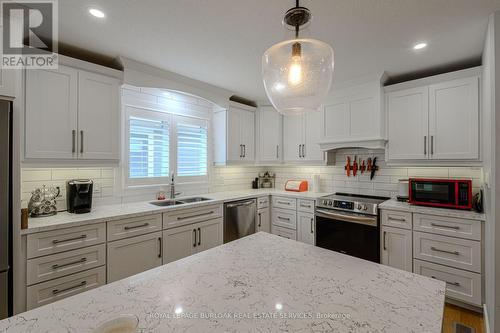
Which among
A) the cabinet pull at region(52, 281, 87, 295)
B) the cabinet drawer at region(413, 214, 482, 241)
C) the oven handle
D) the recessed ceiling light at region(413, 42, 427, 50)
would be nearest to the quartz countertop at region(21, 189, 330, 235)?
the cabinet pull at region(52, 281, 87, 295)

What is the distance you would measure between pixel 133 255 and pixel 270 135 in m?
2.61

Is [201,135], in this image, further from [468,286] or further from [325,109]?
[468,286]

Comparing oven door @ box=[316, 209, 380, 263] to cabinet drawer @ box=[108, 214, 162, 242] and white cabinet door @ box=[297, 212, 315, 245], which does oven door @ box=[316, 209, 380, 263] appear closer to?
white cabinet door @ box=[297, 212, 315, 245]

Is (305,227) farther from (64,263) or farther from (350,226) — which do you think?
(64,263)

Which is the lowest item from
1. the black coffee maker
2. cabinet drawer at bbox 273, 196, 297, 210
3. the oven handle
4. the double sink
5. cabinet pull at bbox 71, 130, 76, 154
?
the oven handle

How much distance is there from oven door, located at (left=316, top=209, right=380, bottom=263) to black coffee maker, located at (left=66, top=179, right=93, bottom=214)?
260cm

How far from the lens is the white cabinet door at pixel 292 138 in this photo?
366 centimetres

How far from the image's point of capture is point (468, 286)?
6.97 feet

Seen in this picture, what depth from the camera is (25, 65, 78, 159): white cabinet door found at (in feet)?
6.06

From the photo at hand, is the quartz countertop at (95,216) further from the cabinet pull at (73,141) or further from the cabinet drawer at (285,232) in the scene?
the cabinet drawer at (285,232)

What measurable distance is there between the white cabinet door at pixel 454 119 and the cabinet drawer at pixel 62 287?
3.47m

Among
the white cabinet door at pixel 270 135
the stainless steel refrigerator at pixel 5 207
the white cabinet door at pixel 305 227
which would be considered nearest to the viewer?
the stainless steel refrigerator at pixel 5 207

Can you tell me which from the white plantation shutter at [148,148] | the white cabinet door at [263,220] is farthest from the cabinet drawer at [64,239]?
the white cabinet door at [263,220]

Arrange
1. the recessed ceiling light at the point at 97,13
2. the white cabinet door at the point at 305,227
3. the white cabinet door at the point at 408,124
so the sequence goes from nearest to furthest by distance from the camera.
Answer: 1. the recessed ceiling light at the point at 97,13
2. the white cabinet door at the point at 408,124
3. the white cabinet door at the point at 305,227
